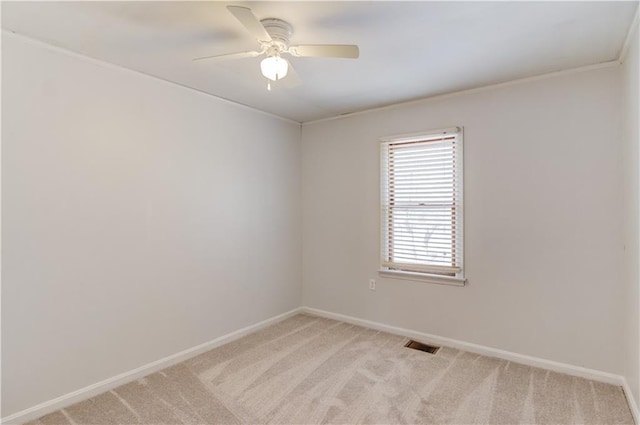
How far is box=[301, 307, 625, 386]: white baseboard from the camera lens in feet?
8.74

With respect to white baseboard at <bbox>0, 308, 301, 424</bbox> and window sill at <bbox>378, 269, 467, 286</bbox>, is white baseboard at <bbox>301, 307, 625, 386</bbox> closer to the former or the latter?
window sill at <bbox>378, 269, 467, 286</bbox>

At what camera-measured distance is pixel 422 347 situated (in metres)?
3.33

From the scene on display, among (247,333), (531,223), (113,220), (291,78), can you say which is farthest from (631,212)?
(113,220)

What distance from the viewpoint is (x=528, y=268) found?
296 cm

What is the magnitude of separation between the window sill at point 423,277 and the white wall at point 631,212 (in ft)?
3.94

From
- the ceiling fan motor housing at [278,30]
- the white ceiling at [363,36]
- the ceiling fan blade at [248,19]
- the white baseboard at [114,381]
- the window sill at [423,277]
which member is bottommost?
the white baseboard at [114,381]

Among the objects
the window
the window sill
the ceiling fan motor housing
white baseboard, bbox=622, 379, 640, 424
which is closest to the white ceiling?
the ceiling fan motor housing

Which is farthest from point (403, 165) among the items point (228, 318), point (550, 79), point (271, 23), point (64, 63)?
point (64, 63)

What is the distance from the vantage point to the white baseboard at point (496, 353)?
8.74 ft

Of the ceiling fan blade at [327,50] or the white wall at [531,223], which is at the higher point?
the ceiling fan blade at [327,50]

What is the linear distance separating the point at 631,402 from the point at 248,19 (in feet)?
11.2

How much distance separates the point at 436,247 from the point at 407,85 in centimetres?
161

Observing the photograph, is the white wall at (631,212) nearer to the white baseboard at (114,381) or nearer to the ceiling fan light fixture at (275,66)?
the ceiling fan light fixture at (275,66)

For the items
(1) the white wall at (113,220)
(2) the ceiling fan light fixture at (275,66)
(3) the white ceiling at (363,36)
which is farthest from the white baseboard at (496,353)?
(2) the ceiling fan light fixture at (275,66)
